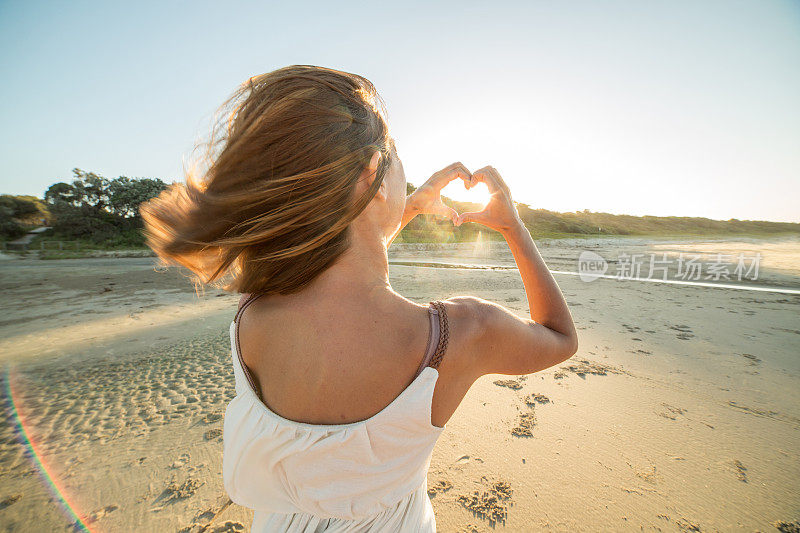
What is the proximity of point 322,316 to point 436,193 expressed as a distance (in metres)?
0.95

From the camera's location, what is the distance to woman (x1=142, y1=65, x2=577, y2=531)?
740 millimetres

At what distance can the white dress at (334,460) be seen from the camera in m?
0.76

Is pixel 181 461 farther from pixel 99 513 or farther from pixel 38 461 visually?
pixel 38 461

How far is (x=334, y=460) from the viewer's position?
785 mm

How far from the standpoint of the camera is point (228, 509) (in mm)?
1737

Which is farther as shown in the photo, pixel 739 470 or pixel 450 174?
pixel 739 470

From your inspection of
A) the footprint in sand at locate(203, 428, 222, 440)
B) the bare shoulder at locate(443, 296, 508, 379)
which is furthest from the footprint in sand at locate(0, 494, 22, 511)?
the bare shoulder at locate(443, 296, 508, 379)

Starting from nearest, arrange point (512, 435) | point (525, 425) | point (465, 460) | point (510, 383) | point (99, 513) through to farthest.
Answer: point (99, 513) → point (465, 460) → point (512, 435) → point (525, 425) → point (510, 383)

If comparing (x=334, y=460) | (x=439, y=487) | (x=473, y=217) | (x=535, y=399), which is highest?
(x=473, y=217)

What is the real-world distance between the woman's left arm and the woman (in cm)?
62

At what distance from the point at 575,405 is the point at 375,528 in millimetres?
2213

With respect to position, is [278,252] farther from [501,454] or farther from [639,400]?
[639,400]

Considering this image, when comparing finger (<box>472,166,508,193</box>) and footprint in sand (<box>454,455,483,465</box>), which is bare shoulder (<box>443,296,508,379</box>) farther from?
footprint in sand (<box>454,455,483,465</box>)

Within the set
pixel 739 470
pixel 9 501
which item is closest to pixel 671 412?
pixel 739 470
